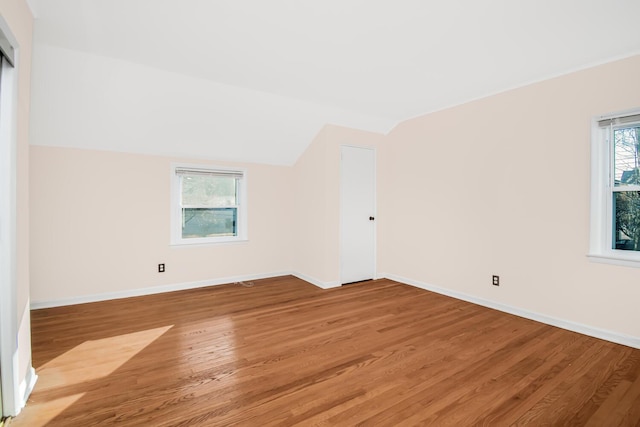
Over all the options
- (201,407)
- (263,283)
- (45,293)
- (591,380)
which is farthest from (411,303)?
(45,293)

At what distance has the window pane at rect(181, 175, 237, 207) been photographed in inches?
172

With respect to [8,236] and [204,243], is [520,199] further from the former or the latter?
[8,236]

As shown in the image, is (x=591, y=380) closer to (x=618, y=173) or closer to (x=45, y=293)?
(x=618, y=173)

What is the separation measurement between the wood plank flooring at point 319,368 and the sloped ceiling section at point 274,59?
223 centimetres

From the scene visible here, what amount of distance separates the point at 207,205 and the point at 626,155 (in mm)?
4803

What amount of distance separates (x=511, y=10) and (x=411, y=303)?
9.81 ft

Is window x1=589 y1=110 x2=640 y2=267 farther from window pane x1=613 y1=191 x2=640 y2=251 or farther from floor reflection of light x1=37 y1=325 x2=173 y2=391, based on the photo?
floor reflection of light x1=37 y1=325 x2=173 y2=391

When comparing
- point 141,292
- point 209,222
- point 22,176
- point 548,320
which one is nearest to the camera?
point 22,176

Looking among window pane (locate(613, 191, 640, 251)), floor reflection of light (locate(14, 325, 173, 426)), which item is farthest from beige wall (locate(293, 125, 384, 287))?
window pane (locate(613, 191, 640, 251))

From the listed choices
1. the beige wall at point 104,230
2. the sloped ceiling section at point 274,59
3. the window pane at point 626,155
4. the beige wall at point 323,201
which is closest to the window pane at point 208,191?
the beige wall at point 104,230

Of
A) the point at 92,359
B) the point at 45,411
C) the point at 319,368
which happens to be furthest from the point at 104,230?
the point at 319,368

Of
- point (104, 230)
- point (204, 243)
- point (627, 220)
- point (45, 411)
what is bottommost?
point (45, 411)

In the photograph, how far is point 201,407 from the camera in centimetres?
179

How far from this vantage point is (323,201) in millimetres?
4363
